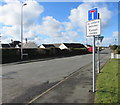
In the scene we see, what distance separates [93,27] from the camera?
5715mm

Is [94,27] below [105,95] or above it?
above

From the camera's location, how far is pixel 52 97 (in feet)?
17.1

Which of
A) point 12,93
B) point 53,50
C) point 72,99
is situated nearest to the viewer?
point 72,99

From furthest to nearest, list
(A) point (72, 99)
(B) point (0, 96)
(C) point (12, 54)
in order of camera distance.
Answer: (C) point (12, 54), (B) point (0, 96), (A) point (72, 99)

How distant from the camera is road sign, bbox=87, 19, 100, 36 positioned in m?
5.55

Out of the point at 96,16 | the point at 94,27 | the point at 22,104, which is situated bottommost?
the point at 22,104

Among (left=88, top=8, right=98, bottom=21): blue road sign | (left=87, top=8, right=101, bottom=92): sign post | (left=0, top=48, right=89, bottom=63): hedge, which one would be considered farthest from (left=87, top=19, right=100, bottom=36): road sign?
(left=0, top=48, right=89, bottom=63): hedge

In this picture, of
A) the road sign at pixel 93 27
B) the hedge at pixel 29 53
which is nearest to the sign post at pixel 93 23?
the road sign at pixel 93 27

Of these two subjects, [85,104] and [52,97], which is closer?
[85,104]

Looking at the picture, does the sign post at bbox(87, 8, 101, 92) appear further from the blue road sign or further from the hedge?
the hedge

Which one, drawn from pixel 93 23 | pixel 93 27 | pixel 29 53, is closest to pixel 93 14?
pixel 93 23

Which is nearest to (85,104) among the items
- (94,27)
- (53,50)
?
(94,27)

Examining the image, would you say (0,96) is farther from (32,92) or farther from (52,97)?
(52,97)

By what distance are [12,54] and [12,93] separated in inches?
751
